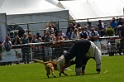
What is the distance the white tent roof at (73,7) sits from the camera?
36.0 m

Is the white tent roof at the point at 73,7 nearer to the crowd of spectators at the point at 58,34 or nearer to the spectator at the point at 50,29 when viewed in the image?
the crowd of spectators at the point at 58,34

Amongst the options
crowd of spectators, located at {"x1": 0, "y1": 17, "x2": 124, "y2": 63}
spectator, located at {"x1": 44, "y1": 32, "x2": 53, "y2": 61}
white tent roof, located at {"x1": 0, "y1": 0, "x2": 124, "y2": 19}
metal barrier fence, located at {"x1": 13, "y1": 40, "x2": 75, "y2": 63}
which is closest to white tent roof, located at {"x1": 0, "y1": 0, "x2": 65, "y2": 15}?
white tent roof, located at {"x1": 0, "y1": 0, "x2": 124, "y2": 19}

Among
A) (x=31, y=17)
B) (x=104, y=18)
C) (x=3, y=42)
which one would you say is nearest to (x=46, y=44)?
(x=3, y=42)

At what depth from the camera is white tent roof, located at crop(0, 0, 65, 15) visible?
3566cm

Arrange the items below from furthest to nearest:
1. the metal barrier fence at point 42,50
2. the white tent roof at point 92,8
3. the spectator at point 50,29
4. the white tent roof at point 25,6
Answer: the white tent roof at point 92,8
the white tent roof at point 25,6
the spectator at point 50,29
the metal barrier fence at point 42,50

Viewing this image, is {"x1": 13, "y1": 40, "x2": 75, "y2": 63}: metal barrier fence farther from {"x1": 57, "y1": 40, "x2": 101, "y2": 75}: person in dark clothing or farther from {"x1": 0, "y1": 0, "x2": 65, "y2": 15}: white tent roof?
{"x1": 57, "y1": 40, "x2": 101, "y2": 75}: person in dark clothing

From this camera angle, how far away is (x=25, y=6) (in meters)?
36.5

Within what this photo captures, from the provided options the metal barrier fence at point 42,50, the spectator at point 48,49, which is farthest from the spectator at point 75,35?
the spectator at point 48,49

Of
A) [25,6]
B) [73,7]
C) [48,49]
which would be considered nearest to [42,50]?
[48,49]

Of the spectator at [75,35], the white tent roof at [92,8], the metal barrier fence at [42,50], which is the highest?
the white tent roof at [92,8]

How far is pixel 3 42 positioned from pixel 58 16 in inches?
253

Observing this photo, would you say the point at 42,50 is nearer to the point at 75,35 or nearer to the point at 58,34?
the point at 58,34

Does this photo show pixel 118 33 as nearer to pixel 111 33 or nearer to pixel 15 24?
pixel 111 33

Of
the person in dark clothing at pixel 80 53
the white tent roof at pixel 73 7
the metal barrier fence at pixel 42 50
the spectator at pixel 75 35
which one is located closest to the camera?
the person in dark clothing at pixel 80 53
